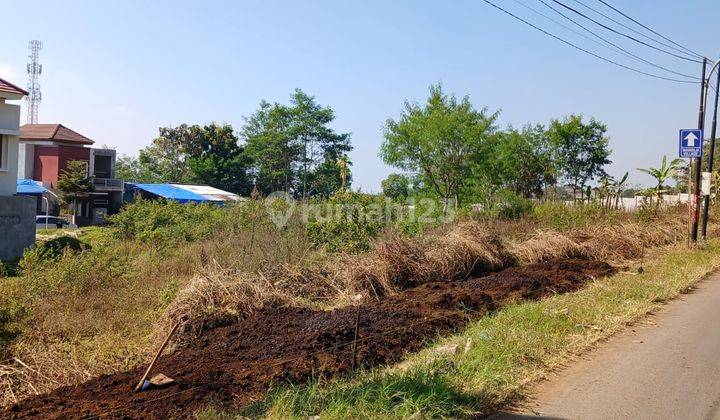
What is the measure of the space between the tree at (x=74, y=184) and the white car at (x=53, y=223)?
3133mm

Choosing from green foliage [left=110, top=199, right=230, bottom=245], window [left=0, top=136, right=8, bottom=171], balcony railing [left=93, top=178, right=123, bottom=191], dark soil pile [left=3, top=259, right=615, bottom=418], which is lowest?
dark soil pile [left=3, top=259, right=615, bottom=418]

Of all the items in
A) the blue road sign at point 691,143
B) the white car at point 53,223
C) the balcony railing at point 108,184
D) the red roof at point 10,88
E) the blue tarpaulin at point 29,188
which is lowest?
the white car at point 53,223

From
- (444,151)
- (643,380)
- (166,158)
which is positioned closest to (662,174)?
(444,151)

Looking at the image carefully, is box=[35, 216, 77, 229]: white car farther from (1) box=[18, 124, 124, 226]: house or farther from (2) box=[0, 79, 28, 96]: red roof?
(2) box=[0, 79, 28, 96]: red roof

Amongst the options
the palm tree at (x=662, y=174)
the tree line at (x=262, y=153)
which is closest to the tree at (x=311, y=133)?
the tree line at (x=262, y=153)

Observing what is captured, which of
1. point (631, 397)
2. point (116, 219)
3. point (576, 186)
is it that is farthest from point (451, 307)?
point (576, 186)

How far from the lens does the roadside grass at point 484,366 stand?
5.09 meters

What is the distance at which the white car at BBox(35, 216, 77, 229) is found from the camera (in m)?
40.5

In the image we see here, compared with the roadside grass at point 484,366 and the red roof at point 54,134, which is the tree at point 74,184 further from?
the roadside grass at point 484,366

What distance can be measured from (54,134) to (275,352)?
157 ft

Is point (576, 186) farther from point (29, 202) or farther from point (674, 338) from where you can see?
point (674, 338)

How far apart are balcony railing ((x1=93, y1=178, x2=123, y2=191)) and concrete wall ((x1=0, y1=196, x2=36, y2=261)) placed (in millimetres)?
26022

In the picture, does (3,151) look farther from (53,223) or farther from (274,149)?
(274,149)

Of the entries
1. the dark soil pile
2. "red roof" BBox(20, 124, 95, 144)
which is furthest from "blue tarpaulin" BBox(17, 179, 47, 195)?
the dark soil pile
